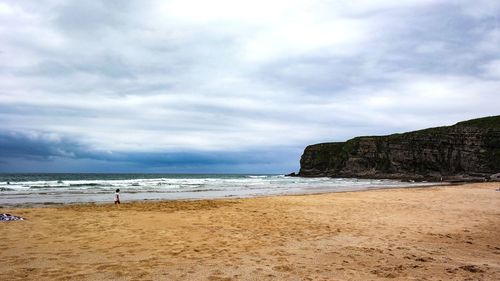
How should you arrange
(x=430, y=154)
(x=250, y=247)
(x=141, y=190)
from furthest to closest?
(x=430, y=154), (x=141, y=190), (x=250, y=247)

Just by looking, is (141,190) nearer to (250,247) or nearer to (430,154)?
(250,247)

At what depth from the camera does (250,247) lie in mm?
9812

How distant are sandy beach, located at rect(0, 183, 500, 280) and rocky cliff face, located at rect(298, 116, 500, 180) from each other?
70337mm

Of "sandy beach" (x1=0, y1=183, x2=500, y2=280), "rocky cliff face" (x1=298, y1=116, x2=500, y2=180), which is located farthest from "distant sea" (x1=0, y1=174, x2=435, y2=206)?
"rocky cliff face" (x1=298, y1=116, x2=500, y2=180)

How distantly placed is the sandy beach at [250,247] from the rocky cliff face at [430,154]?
7034cm

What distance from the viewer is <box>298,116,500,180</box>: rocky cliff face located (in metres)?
80.9

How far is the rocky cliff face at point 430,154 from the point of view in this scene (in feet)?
266

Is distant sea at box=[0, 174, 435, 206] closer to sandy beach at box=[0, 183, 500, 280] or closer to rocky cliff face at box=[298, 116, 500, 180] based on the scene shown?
sandy beach at box=[0, 183, 500, 280]

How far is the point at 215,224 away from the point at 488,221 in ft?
34.6

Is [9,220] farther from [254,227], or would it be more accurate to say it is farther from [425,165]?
[425,165]

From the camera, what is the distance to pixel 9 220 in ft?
45.6

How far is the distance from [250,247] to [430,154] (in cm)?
8911

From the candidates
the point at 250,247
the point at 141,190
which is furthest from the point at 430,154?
the point at 250,247

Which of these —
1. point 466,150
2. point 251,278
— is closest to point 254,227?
point 251,278
